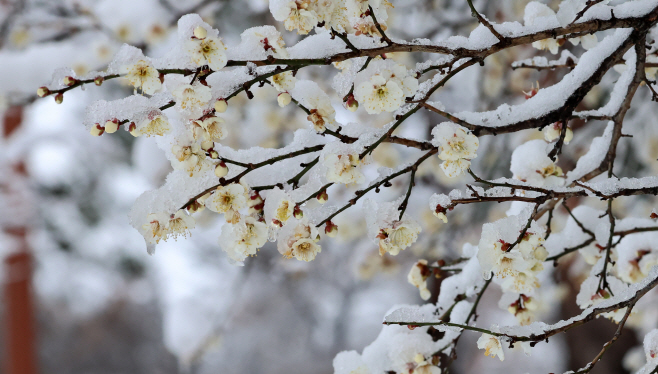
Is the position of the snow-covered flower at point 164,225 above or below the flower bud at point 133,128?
below

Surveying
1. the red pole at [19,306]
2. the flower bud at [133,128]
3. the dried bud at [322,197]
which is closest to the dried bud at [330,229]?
the dried bud at [322,197]

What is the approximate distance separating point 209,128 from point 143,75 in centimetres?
13

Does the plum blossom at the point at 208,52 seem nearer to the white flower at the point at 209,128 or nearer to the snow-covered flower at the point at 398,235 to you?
the white flower at the point at 209,128

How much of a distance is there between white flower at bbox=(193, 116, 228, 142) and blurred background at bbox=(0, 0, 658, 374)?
1.65 ft

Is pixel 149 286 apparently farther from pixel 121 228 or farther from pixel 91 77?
pixel 91 77

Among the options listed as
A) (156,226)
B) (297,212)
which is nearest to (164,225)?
(156,226)

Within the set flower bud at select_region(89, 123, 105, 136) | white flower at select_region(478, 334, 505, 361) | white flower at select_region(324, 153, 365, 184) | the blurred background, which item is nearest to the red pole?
the blurred background

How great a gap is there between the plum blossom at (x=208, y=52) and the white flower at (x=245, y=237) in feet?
0.90

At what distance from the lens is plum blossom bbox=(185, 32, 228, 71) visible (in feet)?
2.63

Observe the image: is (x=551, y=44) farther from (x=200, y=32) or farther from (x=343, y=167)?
(x=200, y=32)

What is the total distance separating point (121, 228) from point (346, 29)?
6.93m

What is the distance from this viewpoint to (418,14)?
335 cm

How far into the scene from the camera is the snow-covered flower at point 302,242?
89 cm

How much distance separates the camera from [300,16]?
82 cm
